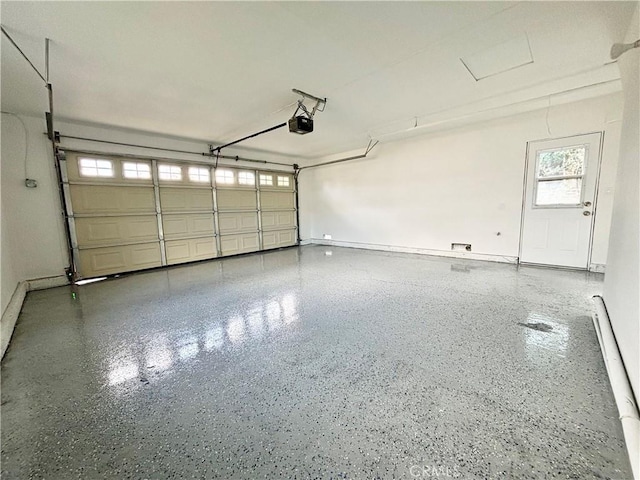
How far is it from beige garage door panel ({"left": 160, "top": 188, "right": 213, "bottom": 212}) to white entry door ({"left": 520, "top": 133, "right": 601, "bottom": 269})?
6.68 meters

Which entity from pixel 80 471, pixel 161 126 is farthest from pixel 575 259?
pixel 161 126

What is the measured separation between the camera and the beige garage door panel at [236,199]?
21.0 feet

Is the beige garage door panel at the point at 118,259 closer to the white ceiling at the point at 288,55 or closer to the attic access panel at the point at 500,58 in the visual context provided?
the white ceiling at the point at 288,55

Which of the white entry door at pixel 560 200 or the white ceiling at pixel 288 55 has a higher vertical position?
the white ceiling at pixel 288 55

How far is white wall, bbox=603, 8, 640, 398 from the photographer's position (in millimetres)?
1413

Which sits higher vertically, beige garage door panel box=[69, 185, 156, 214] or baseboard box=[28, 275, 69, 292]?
beige garage door panel box=[69, 185, 156, 214]

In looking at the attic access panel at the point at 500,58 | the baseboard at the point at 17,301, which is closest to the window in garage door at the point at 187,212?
the baseboard at the point at 17,301

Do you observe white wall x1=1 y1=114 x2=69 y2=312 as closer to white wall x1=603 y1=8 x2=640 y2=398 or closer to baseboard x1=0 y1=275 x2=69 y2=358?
baseboard x1=0 y1=275 x2=69 y2=358

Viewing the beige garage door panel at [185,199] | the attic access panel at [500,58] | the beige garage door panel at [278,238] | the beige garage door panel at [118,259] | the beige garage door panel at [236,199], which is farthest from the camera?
the beige garage door panel at [278,238]

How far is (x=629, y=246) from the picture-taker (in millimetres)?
1616

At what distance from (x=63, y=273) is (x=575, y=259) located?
869cm

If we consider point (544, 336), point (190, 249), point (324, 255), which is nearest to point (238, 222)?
point (190, 249)

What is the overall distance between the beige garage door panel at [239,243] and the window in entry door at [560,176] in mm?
6309

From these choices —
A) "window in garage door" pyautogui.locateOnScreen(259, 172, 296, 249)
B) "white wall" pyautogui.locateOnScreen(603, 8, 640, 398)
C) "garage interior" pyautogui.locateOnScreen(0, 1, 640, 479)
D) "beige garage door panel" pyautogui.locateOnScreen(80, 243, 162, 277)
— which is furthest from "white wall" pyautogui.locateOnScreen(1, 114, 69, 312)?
"white wall" pyautogui.locateOnScreen(603, 8, 640, 398)
